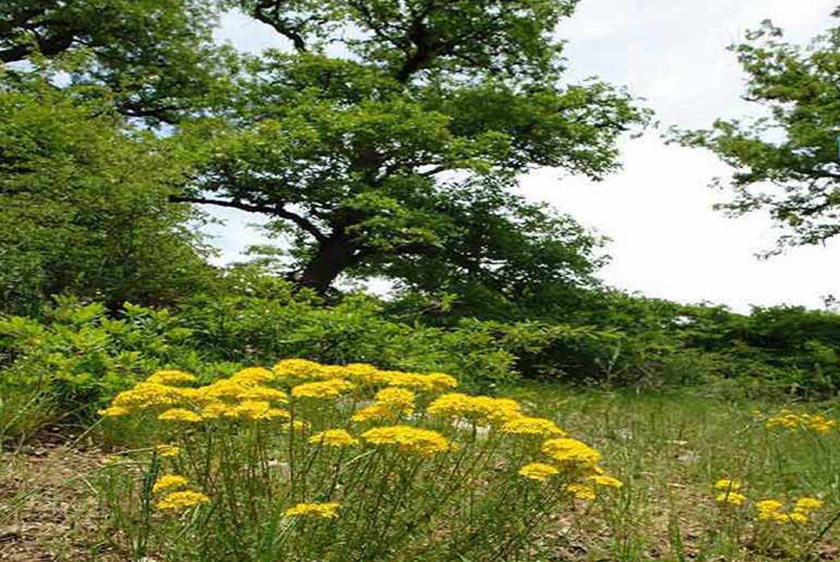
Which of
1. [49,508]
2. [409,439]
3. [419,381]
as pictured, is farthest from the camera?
[49,508]

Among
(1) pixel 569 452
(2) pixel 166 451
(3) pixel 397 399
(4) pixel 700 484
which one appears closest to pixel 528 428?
(1) pixel 569 452

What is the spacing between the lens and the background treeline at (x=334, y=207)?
20.4 ft

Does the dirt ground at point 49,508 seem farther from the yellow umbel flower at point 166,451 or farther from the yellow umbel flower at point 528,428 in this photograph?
the yellow umbel flower at point 528,428

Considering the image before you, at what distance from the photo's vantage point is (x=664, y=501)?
140 inches

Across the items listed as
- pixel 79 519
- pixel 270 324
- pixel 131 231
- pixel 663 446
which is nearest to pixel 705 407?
pixel 663 446

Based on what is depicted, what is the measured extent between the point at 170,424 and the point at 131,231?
5335 millimetres

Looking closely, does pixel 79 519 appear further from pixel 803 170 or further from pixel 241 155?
pixel 803 170

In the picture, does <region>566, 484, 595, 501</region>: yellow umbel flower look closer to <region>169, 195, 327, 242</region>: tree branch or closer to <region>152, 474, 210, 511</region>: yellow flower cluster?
<region>152, 474, 210, 511</region>: yellow flower cluster

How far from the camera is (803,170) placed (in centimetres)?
1287

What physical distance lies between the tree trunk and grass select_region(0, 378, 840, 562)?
19.8 ft

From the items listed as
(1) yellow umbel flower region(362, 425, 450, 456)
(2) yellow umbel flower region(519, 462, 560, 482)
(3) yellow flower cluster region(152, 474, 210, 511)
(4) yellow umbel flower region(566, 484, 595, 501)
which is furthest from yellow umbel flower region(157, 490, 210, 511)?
(4) yellow umbel flower region(566, 484, 595, 501)

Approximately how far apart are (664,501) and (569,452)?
1.87 metres

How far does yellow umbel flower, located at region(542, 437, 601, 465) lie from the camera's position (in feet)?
6.33

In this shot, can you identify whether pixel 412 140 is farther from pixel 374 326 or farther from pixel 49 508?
Answer: pixel 49 508
